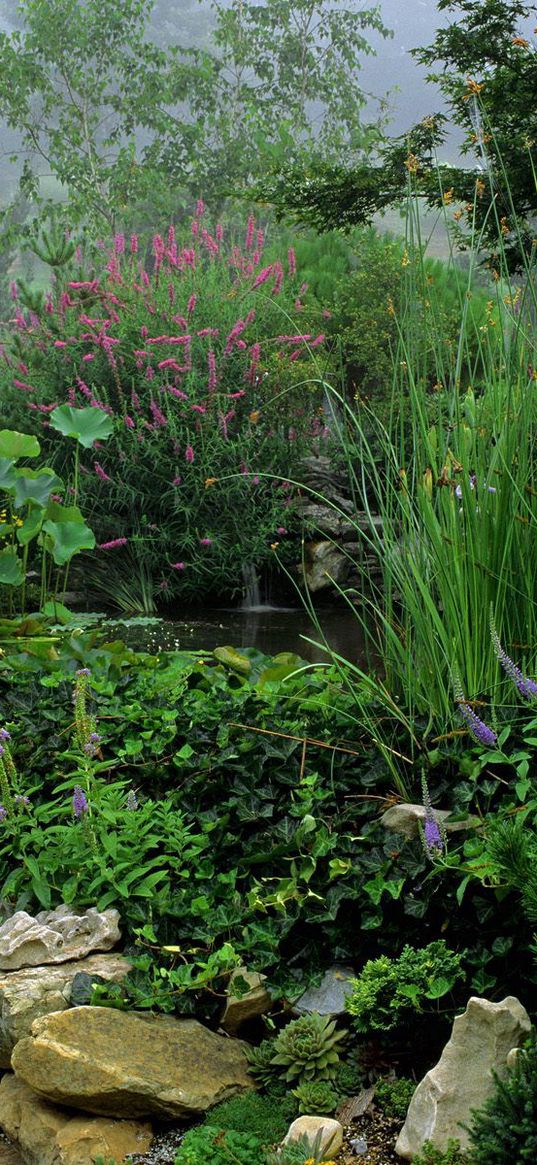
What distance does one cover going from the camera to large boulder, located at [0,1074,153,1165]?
1934mm

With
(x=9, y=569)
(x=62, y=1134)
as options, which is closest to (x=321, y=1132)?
(x=62, y=1134)

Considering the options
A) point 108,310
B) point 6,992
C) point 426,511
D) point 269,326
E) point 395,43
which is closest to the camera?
point 6,992

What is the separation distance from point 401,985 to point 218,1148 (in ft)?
1.39

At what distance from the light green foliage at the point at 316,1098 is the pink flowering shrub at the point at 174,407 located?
521cm

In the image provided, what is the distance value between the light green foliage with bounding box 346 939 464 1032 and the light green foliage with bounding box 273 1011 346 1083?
2.4 inches

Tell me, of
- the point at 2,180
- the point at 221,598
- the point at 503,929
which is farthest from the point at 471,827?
the point at 2,180

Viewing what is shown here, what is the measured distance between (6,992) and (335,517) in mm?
6057

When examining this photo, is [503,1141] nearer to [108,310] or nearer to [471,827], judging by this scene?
[471,827]

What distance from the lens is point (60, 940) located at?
90.2 inches

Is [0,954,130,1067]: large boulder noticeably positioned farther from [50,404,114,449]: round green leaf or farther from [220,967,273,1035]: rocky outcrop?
[50,404,114,449]: round green leaf

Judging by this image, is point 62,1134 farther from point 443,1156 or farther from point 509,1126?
point 509,1126

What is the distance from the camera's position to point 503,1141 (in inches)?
57.4

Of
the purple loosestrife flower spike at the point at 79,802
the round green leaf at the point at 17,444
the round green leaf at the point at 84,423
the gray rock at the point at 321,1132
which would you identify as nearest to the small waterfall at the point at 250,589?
the round green leaf at the point at 84,423

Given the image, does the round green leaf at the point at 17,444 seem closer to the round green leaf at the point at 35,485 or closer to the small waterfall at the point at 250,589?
the round green leaf at the point at 35,485
